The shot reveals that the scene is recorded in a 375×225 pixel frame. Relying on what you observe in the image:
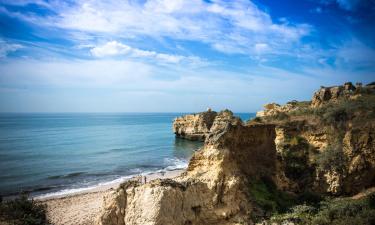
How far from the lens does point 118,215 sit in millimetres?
12258

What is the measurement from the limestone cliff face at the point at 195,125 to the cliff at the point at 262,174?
51908 mm

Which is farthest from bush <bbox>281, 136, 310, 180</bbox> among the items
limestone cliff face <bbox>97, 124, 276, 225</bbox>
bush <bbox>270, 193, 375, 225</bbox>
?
bush <bbox>270, 193, 375, 225</bbox>

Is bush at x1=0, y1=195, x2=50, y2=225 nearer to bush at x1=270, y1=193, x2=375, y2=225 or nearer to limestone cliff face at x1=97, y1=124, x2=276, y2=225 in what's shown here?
limestone cliff face at x1=97, y1=124, x2=276, y2=225

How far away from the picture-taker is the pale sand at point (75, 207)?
2345 cm

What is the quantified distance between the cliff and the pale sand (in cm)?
1012

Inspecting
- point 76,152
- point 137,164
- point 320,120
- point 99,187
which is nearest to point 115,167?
point 137,164

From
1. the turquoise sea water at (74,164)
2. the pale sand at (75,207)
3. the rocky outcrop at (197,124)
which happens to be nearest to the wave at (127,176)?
the turquoise sea water at (74,164)

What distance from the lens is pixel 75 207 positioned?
2667cm

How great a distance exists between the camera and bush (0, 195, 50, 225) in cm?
1690

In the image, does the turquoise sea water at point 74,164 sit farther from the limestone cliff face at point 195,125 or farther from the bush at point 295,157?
the bush at point 295,157

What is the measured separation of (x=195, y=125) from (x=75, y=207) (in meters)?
56.2

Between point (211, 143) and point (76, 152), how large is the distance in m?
46.3

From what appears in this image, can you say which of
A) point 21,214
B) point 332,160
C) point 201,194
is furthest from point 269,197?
point 21,214

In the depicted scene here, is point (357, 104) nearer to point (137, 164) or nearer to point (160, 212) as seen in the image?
point (160, 212)
